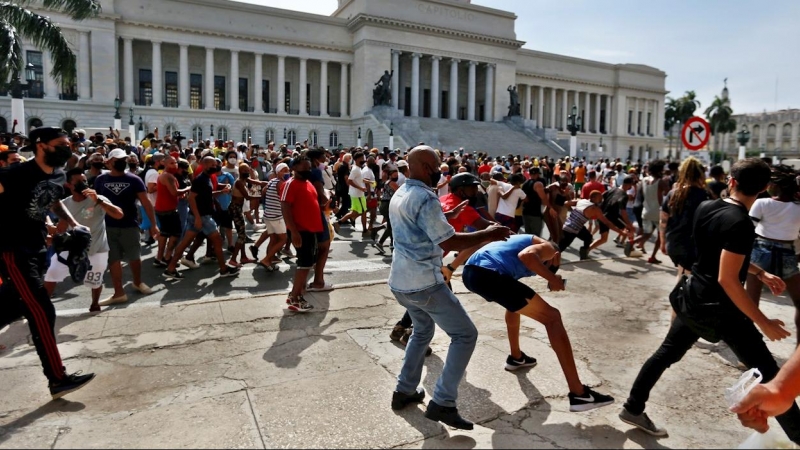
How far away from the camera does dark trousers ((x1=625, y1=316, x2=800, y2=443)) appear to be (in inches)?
121

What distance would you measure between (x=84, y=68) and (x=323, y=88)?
19.9 metres

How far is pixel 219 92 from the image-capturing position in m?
48.0

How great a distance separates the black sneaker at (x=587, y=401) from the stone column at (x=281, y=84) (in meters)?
47.8

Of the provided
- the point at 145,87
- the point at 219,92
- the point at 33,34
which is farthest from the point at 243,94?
the point at 33,34

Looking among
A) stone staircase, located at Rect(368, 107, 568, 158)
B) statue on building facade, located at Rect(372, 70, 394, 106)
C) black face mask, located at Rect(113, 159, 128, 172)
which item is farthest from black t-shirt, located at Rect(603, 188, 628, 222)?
statue on building facade, located at Rect(372, 70, 394, 106)

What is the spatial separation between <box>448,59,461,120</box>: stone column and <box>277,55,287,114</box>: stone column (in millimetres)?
16861

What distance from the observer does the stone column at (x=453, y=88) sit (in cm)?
5291

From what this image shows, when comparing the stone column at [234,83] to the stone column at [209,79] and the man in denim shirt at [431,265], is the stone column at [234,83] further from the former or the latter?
the man in denim shirt at [431,265]

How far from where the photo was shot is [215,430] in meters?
3.31

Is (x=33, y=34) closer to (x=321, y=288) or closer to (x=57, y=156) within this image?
(x=321, y=288)

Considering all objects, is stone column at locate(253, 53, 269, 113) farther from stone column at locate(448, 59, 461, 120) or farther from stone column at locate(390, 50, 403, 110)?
stone column at locate(448, 59, 461, 120)

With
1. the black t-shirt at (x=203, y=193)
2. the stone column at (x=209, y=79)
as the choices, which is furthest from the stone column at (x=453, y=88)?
the black t-shirt at (x=203, y=193)

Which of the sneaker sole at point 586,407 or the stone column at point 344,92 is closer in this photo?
the sneaker sole at point 586,407

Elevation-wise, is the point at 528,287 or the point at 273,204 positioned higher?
the point at 273,204
